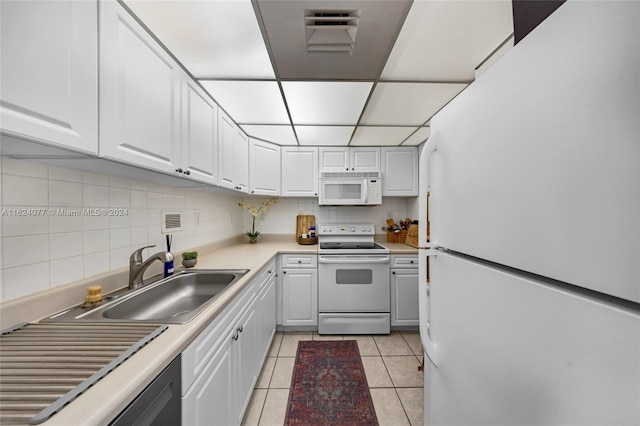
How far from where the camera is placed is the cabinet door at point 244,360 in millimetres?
1326

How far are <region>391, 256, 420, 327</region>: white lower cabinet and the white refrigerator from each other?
1986mm

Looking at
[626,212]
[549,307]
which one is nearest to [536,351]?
[549,307]

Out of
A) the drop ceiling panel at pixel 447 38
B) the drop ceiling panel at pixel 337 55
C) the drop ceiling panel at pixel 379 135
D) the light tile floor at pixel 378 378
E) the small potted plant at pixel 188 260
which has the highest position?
the drop ceiling panel at pixel 447 38

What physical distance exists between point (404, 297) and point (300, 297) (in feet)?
3.77

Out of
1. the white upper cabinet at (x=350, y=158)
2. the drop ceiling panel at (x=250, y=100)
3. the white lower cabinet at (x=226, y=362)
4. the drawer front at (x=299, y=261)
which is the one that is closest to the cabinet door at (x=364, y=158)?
the white upper cabinet at (x=350, y=158)

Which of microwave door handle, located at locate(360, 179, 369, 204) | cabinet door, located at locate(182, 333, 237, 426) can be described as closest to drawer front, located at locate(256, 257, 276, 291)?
cabinet door, located at locate(182, 333, 237, 426)

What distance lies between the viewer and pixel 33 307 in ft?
2.99

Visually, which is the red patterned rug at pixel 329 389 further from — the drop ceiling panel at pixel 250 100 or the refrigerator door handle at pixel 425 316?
the drop ceiling panel at pixel 250 100

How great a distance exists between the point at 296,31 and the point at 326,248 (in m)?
2.10

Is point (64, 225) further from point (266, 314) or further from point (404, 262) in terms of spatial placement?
point (404, 262)

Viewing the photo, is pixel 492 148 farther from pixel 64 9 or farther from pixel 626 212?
pixel 64 9

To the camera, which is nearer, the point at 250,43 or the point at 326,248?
the point at 250,43

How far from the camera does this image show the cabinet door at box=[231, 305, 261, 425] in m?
1.33

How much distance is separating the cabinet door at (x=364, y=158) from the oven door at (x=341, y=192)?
26cm
